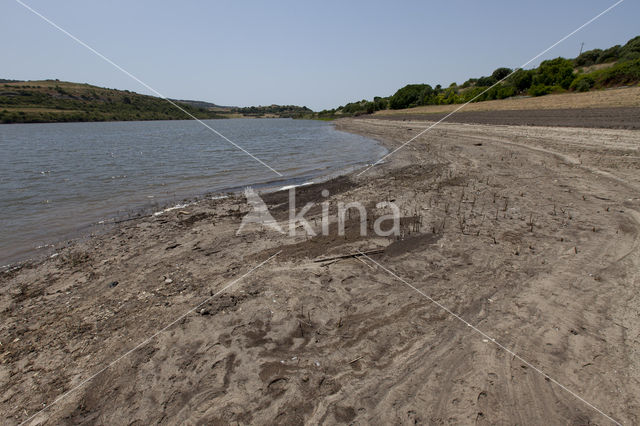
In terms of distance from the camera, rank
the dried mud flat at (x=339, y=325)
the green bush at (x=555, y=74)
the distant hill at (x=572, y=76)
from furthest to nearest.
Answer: the green bush at (x=555, y=74) < the distant hill at (x=572, y=76) < the dried mud flat at (x=339, y=325)

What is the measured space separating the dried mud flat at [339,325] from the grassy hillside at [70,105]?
333 feet

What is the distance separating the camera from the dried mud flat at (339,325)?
2.99 m

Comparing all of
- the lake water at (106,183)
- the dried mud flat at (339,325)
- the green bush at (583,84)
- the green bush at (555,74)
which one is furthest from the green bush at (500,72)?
the dried mud flat at (339,325)

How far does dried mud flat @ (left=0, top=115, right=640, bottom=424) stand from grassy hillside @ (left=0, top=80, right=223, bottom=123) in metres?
101

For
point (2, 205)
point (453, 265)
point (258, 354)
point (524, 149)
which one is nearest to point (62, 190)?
point (2, 205)

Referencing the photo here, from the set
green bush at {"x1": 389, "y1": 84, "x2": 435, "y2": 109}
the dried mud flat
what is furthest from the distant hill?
the dried mud flat

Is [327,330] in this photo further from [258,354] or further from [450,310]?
[450,310]

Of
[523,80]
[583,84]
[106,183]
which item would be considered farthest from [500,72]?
[106,183]

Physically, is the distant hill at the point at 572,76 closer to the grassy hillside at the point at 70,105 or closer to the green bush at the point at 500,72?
the green bush at the point at 500,72

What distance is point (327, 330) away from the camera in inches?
159

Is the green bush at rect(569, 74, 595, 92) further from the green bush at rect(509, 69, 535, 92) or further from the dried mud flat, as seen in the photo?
the dried mud flat

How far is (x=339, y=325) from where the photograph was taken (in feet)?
13.5

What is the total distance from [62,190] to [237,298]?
1372 cm

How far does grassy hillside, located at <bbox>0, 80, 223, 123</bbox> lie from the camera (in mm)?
102750
